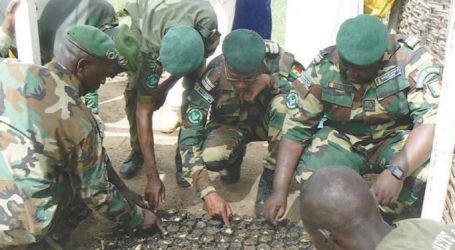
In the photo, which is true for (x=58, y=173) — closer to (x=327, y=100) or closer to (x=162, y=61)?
(x=162, y=61)

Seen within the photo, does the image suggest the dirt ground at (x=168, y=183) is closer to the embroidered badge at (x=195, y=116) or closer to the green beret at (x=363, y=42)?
the embroidered badge at (x=195, y=116)

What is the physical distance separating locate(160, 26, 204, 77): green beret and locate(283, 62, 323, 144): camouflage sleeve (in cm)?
68

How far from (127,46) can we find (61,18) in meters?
0.63

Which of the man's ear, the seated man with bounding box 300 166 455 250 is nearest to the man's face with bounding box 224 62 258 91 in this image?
the seated man with bounding box 300 166 455 250

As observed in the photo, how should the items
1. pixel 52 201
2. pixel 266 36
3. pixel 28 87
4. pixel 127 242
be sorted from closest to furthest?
pixel 28 87 → pixel 52 201 → pixel 127 242 → pixel 266 36

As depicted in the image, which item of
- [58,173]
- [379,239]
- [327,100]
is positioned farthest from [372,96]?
[58,173]

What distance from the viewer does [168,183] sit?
401 cm

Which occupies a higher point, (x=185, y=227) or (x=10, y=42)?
(x=10, y=42)

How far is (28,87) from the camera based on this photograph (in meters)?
2.40

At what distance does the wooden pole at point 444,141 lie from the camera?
2047 mm

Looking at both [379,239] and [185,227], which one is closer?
[379,239]

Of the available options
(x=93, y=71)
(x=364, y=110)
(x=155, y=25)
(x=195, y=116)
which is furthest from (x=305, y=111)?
(x=93, y=71)

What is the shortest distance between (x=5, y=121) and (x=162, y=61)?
3.67 feet

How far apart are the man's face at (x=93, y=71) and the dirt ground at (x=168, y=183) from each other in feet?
3.32
